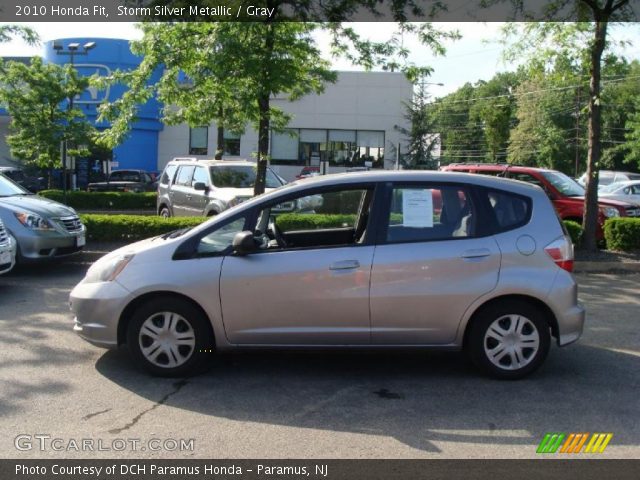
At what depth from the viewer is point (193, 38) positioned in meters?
12.7

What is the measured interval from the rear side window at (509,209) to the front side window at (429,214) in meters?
0.21

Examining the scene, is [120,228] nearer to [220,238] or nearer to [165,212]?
[165,212]

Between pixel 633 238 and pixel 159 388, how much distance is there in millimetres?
10249

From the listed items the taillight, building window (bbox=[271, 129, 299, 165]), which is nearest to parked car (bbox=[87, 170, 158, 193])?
building window (bbox=[271, 129, 299, 165])

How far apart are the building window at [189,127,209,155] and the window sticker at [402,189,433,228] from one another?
1586 inches

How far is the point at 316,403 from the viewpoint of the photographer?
5383 millimetres

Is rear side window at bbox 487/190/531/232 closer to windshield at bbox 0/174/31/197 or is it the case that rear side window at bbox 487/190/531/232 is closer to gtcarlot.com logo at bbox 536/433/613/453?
gtcarlot.com logo at bbox 536/433/613/453

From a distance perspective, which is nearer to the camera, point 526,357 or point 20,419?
point 20,419

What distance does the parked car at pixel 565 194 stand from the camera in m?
14.6

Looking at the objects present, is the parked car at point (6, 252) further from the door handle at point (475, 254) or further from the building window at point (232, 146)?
the building window at point (232, 146)

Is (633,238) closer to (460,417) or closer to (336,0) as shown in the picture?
(336,0)
